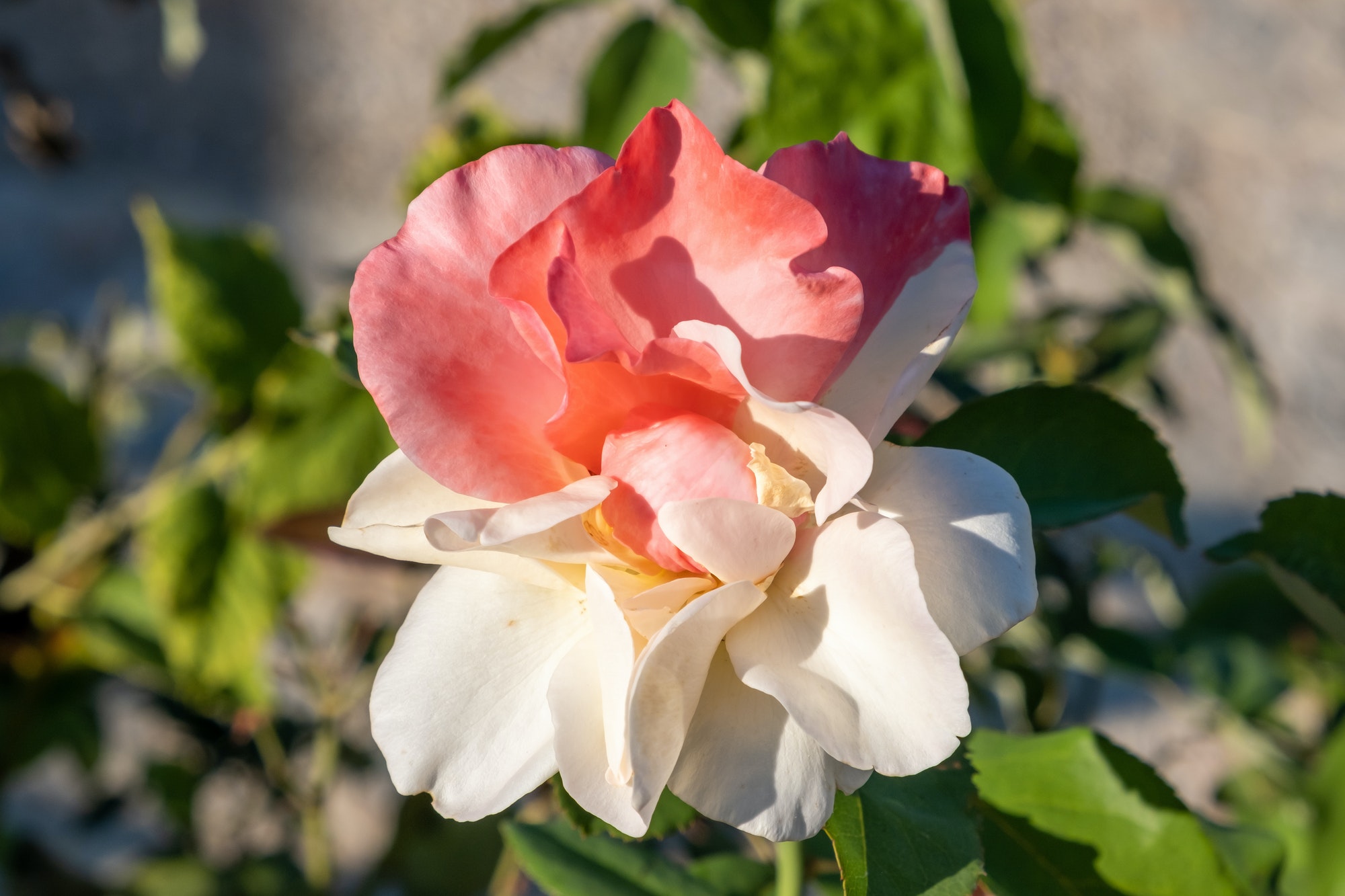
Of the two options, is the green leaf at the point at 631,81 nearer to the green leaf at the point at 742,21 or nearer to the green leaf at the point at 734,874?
the green leaf at the point at 742,21

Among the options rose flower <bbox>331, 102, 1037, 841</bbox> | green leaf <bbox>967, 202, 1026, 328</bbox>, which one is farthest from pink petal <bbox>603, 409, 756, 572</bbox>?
green leaf <bbox>967, 202, 1026, 328</bbox>

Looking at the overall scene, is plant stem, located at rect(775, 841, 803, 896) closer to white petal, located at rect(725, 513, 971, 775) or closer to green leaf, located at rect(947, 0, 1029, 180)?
white petal, located at rect(725, 513, 971, 775)

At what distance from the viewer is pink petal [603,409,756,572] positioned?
24 cm

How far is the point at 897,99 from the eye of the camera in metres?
0.42

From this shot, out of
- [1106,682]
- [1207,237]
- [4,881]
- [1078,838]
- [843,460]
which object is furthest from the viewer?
[1207,237]

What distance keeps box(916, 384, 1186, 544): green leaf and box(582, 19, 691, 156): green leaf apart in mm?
254

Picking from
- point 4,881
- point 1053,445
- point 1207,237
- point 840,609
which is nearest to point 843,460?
point 840,609

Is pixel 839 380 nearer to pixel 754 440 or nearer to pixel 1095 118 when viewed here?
pixel 754 440

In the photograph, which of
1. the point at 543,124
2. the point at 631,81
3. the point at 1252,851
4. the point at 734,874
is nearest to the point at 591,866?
the point at 734,874

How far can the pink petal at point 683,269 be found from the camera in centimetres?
22

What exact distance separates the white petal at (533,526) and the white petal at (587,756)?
0.03 m

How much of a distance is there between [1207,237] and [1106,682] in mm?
665

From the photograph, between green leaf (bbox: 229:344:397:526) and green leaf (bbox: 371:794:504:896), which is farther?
green leaf (bbox: 371:794:504:896)

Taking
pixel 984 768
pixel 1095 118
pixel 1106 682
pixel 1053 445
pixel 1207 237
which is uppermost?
pixel 1053 445
